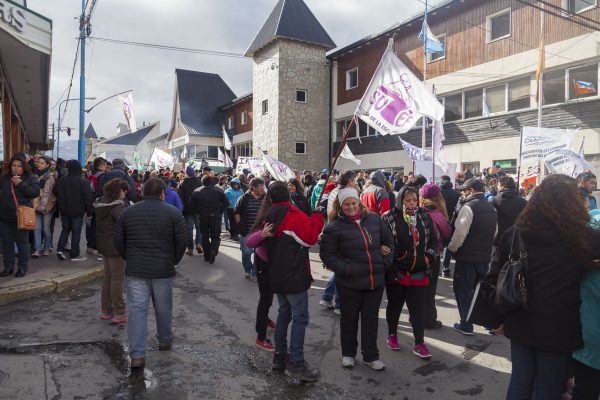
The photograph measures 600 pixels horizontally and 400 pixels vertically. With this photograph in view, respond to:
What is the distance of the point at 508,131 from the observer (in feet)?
58.1

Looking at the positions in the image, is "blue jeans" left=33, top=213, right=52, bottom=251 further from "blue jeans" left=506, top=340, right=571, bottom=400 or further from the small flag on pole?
the small flag on pole

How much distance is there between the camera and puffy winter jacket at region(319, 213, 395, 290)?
14.4 ft

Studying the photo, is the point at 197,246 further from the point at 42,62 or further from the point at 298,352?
the point at 298,352

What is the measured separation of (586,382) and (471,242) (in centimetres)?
287

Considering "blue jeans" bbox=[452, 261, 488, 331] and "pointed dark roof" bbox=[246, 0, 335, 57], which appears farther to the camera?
"pointed dark roof" bbox=[246, 0, 335, 57]

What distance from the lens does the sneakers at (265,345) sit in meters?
4.92

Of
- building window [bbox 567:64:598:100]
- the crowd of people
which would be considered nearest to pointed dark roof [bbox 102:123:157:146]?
building window [bbox 567:64:598:100]

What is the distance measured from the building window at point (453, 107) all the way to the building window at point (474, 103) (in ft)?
1.14

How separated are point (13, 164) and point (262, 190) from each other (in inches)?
154

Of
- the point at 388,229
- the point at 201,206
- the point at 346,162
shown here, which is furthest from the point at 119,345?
the point at 346,162

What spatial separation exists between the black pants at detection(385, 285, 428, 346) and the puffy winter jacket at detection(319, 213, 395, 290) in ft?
1.84

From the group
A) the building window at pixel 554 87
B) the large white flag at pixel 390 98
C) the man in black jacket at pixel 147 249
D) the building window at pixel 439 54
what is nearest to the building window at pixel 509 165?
the building window at pixel 554 87

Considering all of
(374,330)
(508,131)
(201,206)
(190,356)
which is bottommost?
(190,356)

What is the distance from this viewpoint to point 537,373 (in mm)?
2877
